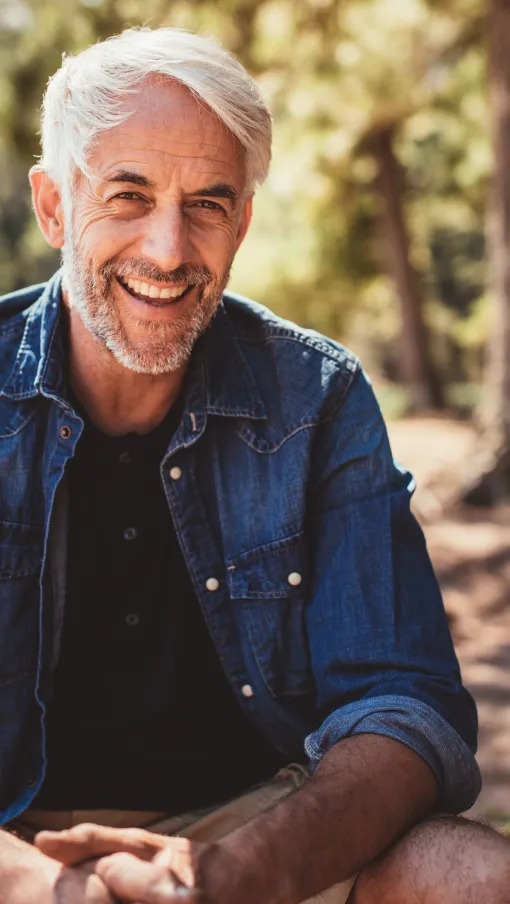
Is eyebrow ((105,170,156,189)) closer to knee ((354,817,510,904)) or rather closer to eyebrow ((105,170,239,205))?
eyebrow ((105,170,239,205))

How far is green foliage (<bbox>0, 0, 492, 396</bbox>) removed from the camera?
23.7ft

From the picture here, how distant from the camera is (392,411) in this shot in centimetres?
1670

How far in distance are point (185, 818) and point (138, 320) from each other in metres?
1.11

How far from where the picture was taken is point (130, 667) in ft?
6.97

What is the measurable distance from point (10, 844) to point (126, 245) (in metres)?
1.23

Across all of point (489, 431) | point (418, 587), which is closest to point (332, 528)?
point (418, 587)

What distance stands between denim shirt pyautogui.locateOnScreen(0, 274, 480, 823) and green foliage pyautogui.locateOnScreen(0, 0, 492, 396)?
102cm

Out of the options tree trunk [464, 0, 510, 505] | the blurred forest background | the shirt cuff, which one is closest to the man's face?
the shirt cuff

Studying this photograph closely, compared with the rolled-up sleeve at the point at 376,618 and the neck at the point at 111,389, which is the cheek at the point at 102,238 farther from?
the rolled-up sleeve at the point at 376,618

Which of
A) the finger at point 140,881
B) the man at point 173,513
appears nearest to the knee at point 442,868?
the man at point 173,513

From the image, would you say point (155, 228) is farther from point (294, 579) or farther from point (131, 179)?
point (294, 579)

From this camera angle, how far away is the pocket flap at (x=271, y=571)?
6.96 feet

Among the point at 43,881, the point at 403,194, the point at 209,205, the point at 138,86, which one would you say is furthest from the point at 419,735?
the point at 403,194

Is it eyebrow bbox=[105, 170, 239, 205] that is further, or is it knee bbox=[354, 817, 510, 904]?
eyebrow bbox=[105, 170, 239, 205]
